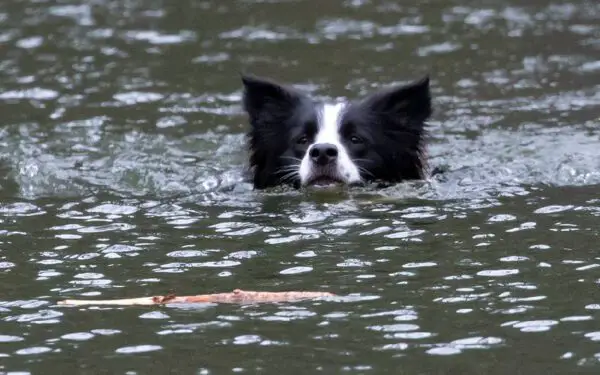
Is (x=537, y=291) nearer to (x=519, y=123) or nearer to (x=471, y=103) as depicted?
(x=519, y=123)

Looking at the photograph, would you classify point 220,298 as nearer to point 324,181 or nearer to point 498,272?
point 498,272

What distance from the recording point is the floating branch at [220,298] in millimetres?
6664

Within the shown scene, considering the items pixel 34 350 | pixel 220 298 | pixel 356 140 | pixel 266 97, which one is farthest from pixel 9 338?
pixel 266 97

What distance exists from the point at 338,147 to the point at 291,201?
547mm

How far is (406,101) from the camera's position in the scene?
1022 centimetres

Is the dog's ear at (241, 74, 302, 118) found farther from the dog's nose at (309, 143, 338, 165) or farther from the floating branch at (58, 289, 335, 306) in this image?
the floating branch at (58, 289, 335, 306)

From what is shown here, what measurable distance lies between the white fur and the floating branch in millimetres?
2919

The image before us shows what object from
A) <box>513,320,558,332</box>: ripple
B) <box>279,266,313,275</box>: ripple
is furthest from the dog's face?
<box>513,320,558,332</box>: ripple

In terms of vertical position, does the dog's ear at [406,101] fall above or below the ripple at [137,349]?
above

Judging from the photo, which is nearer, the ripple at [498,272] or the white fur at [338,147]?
the ripple at [498,272]

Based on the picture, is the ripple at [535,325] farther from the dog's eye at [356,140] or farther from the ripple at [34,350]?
the dog's eye at [356,140]

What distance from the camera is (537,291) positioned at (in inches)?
266

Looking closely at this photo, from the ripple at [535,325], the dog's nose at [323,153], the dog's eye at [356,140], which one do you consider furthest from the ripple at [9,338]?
the dog's eye at [356,140]

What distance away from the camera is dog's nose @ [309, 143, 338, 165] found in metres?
9.51
